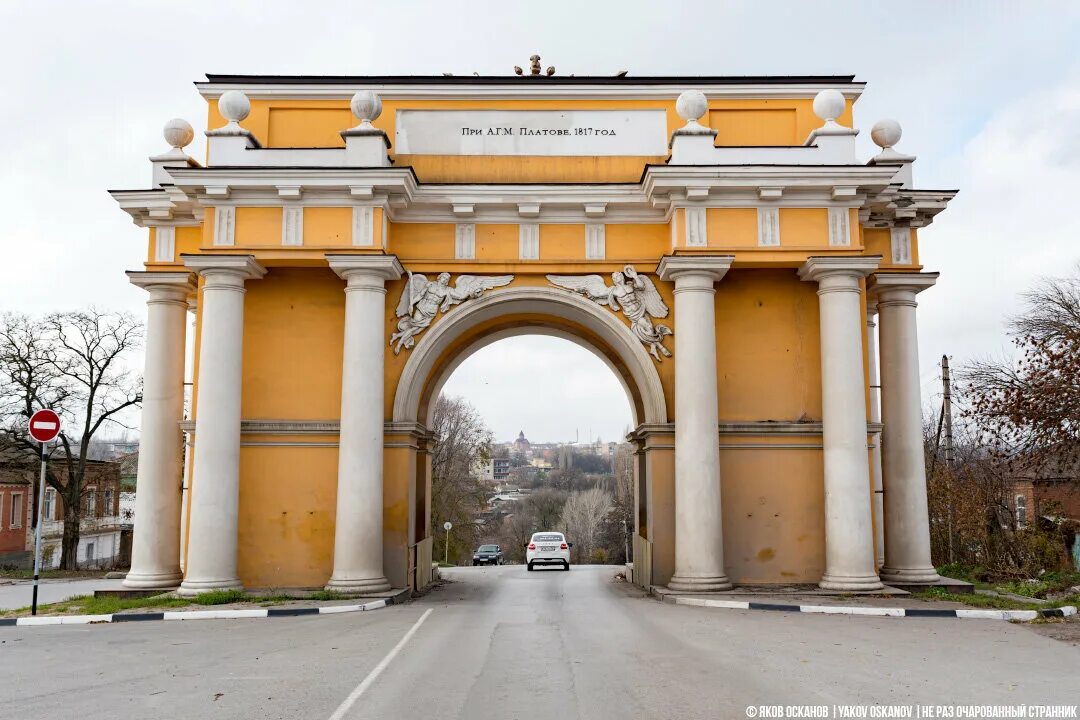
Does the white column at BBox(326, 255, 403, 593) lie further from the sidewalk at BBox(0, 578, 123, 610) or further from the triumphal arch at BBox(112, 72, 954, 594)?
the sidewalk at BBox(0, 578, 123, 610)

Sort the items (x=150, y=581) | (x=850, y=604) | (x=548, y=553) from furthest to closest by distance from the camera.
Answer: (x=548, y=553) → (x=150, y=581) → (x=850, y=604)

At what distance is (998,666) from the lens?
8.07 meters

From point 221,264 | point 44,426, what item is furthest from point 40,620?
point 221,264

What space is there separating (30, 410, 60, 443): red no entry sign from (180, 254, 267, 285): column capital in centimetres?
335

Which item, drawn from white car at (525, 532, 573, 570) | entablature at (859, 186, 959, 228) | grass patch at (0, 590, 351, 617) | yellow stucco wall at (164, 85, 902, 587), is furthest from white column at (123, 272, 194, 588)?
white car at (525, 532, 573, 570)

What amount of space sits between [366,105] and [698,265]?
6.12 m

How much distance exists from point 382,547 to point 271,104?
8.26m

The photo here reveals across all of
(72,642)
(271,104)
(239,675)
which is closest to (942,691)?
(239,675)

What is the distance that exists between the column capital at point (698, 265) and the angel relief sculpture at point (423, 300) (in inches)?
121

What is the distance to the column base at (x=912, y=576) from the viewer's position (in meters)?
15.5

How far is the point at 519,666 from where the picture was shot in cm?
823

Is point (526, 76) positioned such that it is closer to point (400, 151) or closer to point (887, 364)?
point (400, 151)

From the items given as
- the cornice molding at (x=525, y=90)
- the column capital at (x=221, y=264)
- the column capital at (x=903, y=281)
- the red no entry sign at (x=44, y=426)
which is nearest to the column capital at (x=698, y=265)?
the column capital at (x=903, y=281)

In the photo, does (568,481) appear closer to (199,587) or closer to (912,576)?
(912,576)
